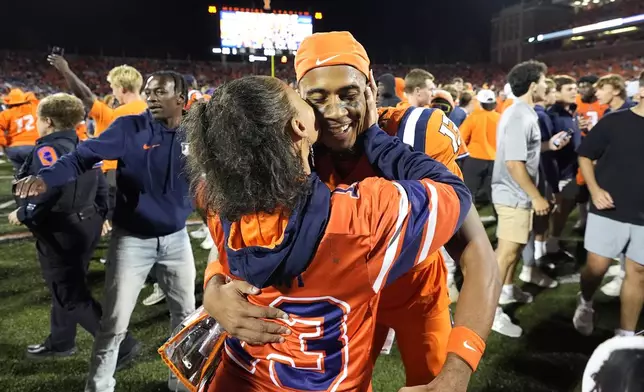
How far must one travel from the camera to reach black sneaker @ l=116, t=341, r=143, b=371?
12.0 ft

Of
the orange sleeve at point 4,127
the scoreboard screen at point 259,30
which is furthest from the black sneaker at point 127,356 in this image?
the scoreboard screen at point 259,30

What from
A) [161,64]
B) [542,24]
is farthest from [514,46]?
[161,64]

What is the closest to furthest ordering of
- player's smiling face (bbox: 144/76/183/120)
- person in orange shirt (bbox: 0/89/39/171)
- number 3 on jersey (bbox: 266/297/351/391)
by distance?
number 3 on jersey (bbox: 266/297/351/391) → player's smiling face (bbox: 144/76/183/120) → person in orange shirt (bbox: 0/89/39/171)

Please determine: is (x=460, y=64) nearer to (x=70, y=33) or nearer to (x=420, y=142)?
(x=70, y=33)

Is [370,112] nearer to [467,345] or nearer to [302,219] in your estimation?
[302,219]

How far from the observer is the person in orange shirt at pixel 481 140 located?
6.94 meters

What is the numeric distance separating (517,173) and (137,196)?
121 inches

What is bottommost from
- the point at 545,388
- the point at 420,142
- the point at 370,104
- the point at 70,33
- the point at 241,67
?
the point at 545,388

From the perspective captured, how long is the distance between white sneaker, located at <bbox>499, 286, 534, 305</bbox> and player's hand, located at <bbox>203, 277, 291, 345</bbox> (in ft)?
12.8

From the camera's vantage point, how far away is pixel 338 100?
5.32ft

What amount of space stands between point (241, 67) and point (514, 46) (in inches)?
1103

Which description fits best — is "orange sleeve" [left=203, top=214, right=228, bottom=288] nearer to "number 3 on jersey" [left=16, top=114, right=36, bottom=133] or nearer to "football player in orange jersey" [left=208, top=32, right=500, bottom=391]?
"football player in orange jersey" [left=208, top=32, right=500, bottom=391]

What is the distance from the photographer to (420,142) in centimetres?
179

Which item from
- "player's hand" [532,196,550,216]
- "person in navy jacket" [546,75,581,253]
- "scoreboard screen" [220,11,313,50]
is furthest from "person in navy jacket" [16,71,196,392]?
"scoreboard screen" [220,11,313,50]
